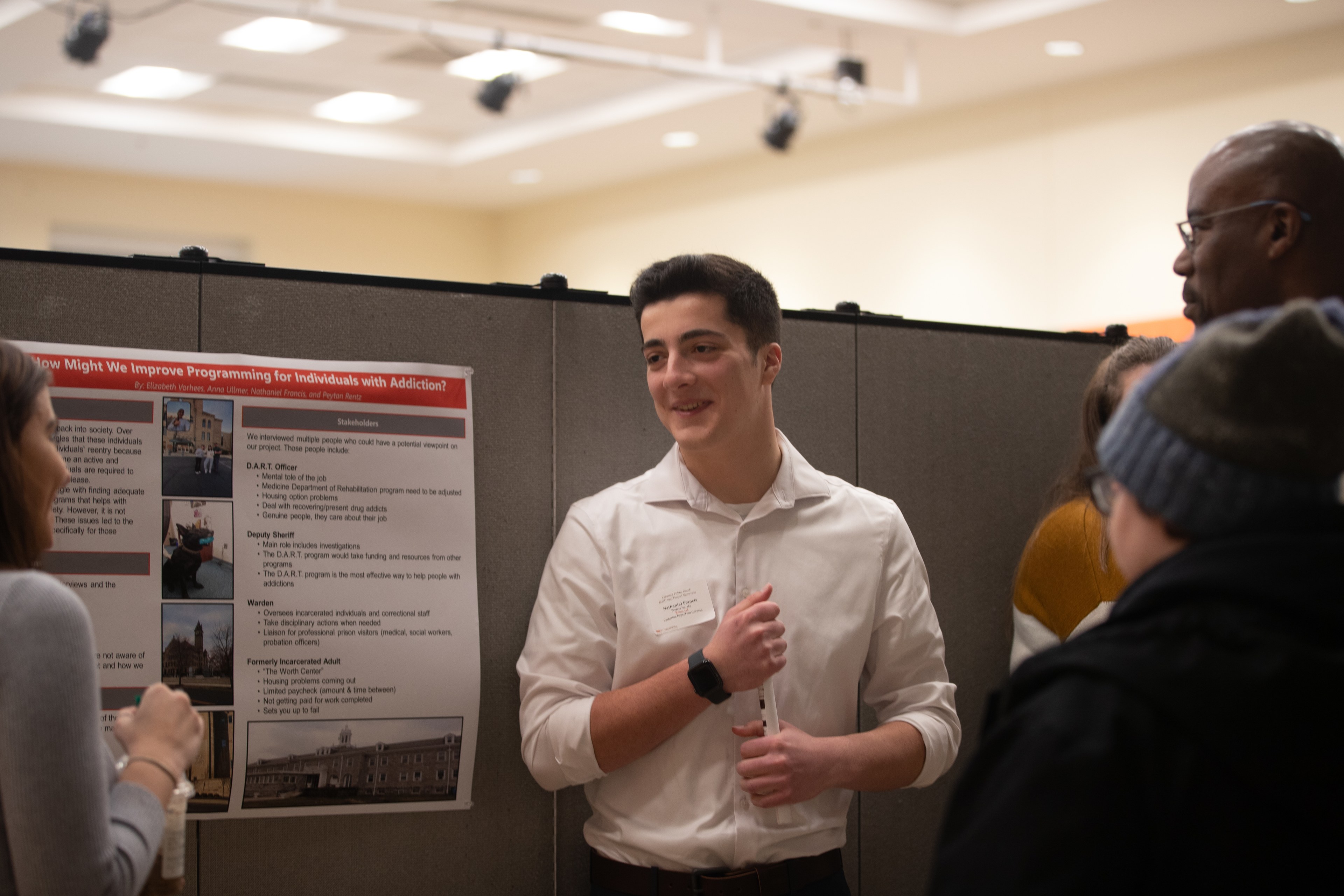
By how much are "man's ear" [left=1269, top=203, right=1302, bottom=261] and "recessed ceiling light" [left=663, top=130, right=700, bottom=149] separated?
7.76 meters

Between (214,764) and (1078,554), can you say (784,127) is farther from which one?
(214,764)

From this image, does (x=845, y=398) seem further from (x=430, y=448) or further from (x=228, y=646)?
(x=228, y=646)

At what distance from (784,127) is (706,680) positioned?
616cm

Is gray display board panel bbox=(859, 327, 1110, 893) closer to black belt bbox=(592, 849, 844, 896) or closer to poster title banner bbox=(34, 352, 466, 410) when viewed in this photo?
black belt bbox=(592, 849, 844, 896)

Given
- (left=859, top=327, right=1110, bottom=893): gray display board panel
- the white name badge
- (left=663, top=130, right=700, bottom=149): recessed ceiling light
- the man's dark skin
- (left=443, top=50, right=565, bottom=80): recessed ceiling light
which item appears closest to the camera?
the man's dark skin

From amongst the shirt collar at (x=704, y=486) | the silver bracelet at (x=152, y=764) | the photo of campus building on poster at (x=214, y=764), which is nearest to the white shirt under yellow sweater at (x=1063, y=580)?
the shirt collar at (x=704, y=486)

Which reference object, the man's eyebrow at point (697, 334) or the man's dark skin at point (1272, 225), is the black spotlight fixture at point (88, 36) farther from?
the man's dark skin at point (1272, 225)

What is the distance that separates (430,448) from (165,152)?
890 cm

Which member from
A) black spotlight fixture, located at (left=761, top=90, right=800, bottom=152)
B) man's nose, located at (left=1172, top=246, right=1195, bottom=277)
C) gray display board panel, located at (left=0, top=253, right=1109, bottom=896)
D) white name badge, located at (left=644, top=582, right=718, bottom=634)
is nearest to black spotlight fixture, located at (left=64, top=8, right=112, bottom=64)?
black spotlight fixture, located at (left=761, top=90, right=800, bottom=152)

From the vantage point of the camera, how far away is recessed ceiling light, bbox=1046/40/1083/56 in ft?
21.9

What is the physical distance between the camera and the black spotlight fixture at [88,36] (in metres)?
5.76

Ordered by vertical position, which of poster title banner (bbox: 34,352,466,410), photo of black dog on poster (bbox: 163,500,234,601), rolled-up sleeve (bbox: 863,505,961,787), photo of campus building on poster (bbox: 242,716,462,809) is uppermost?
poster title banner (bbox: 34,352,466,410)

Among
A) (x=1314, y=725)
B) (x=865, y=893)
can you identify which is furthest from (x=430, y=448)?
(x=1314, y=725)

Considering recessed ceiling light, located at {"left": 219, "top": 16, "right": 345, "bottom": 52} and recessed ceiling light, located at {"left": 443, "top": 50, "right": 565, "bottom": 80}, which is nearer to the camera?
recessed ceiling light, located at {"left": 219, "top": 16, "right": 345, "bottom": 52}
